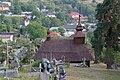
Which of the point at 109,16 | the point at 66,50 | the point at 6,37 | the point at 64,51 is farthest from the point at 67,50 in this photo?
the point at 6,37

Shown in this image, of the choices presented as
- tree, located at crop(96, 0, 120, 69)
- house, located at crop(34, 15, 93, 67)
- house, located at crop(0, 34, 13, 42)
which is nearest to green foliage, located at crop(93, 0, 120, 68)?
tree, located at crop(96, 0, 120, 69)

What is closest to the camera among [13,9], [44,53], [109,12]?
[109,12]

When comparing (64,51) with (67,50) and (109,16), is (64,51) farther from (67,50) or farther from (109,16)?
(109,16)

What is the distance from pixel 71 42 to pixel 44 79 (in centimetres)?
1644

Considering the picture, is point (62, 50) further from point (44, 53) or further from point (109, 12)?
point (109, 12)

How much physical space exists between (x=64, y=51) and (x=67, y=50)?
272mm

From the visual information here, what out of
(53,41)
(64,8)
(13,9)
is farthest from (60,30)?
(53,41)

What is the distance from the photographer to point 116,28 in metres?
30.4

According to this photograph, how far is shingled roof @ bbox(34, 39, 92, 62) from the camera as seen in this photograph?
32812mm

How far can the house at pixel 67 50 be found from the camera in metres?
32.8

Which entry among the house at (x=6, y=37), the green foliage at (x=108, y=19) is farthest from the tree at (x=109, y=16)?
the house at (x=6, y=37)

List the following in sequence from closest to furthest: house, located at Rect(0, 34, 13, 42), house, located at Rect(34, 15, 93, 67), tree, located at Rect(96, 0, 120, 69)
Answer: tree, located at Rect(96, 0, 120, 69) → house, located at Rect(34, 15, 93, 67) → house, located at Rect(0, 34, 13, 42)

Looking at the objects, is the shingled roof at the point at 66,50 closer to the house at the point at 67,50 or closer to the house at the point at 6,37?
the house at the point at 67,50

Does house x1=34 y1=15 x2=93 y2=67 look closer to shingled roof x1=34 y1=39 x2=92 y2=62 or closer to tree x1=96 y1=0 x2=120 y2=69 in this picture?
shingled roof x1=34 y1=39 x2=92 y2=62
